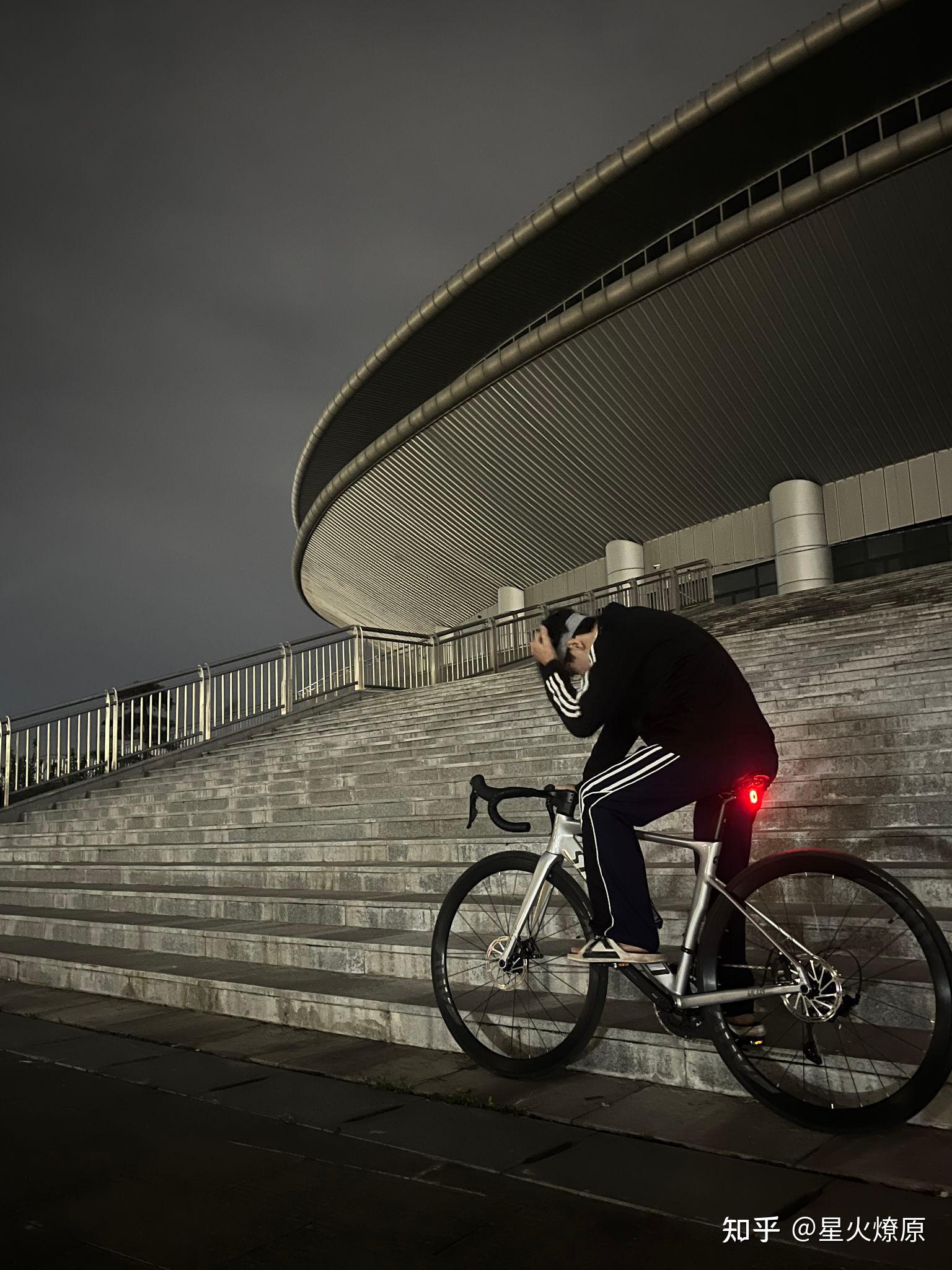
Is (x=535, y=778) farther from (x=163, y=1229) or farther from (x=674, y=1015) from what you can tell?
(x=163, y=1229)

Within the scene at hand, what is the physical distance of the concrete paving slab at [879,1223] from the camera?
2359 millimetres

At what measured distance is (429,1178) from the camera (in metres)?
2.96

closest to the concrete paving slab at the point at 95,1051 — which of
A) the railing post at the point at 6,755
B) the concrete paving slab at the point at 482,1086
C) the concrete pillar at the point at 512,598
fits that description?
the concrete paving slab at the point at 482,1086

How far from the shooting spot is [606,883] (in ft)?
11.4

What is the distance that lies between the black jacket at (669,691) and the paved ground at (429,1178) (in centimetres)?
123

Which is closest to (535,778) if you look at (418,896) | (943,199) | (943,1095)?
(418,896)

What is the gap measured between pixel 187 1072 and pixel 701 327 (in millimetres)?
23426

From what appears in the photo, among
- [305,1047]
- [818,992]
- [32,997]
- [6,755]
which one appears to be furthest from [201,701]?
[818,992]

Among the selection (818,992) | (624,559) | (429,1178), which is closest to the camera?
(429,1178)

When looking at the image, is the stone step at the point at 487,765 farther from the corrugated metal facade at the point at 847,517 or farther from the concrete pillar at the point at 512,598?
the concrete pillar at the point at 512,598

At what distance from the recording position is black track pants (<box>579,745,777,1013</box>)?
11.4 ft

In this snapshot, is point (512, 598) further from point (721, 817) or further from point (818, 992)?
point (818, 992)

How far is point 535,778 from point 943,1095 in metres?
5.83

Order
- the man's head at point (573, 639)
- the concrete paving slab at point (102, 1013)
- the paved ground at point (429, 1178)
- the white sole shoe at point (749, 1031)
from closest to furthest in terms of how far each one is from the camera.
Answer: the paved ground at point (429, 1178) → the white sole shoe at point (749, 1031) → the man's head at point (573, 639) → the concrete paving slab at point (102, 1013)
